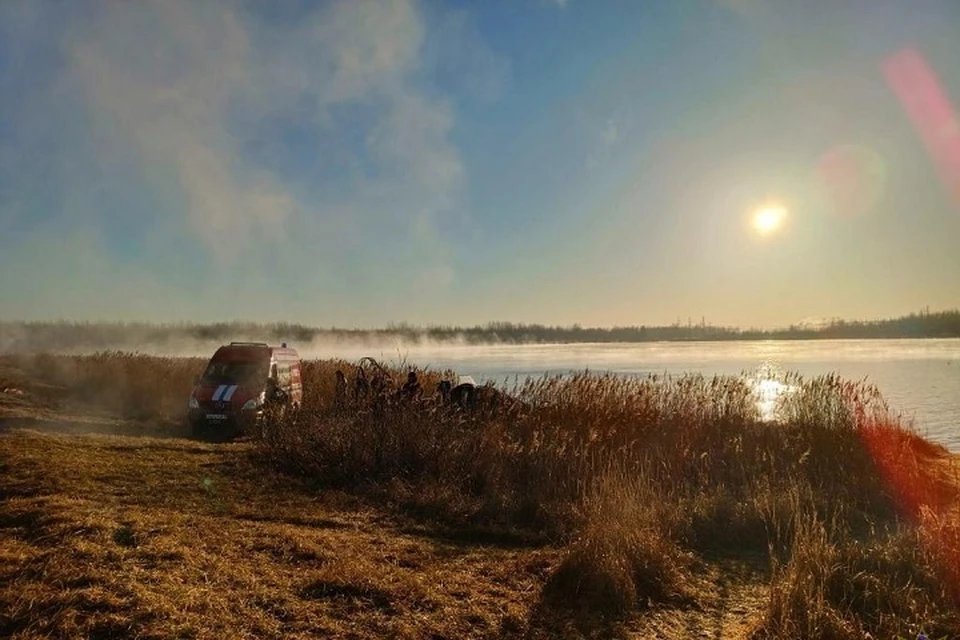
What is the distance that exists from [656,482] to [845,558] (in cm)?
334

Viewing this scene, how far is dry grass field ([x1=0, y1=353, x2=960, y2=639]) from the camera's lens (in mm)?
4289

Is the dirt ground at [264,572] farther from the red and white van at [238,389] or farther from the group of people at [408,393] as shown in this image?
the red and white van at [238,389]

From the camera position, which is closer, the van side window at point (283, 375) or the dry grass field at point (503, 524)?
the dry grass field at point (503, 524)

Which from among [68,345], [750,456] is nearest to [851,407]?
[750,456]

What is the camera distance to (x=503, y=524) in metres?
7.30

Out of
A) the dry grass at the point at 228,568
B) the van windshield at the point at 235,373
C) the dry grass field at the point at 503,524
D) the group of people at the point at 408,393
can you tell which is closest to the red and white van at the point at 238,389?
the van windshield at the point at 235,373

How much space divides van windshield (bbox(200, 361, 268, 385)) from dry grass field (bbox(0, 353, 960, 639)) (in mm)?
3501

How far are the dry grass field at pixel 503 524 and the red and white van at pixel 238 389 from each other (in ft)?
9.82

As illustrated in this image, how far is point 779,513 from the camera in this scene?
7.45 metres

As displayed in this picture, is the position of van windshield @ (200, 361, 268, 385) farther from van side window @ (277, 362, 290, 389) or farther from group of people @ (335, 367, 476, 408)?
group of people @ (335, 367, 476, 408)

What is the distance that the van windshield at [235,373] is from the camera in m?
15.4

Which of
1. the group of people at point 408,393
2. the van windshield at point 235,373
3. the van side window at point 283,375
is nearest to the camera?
the group of people at point 408,393

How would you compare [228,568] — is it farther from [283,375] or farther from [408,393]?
[283,375]

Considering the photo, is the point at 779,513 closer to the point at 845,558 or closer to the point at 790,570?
the point at 845,558
